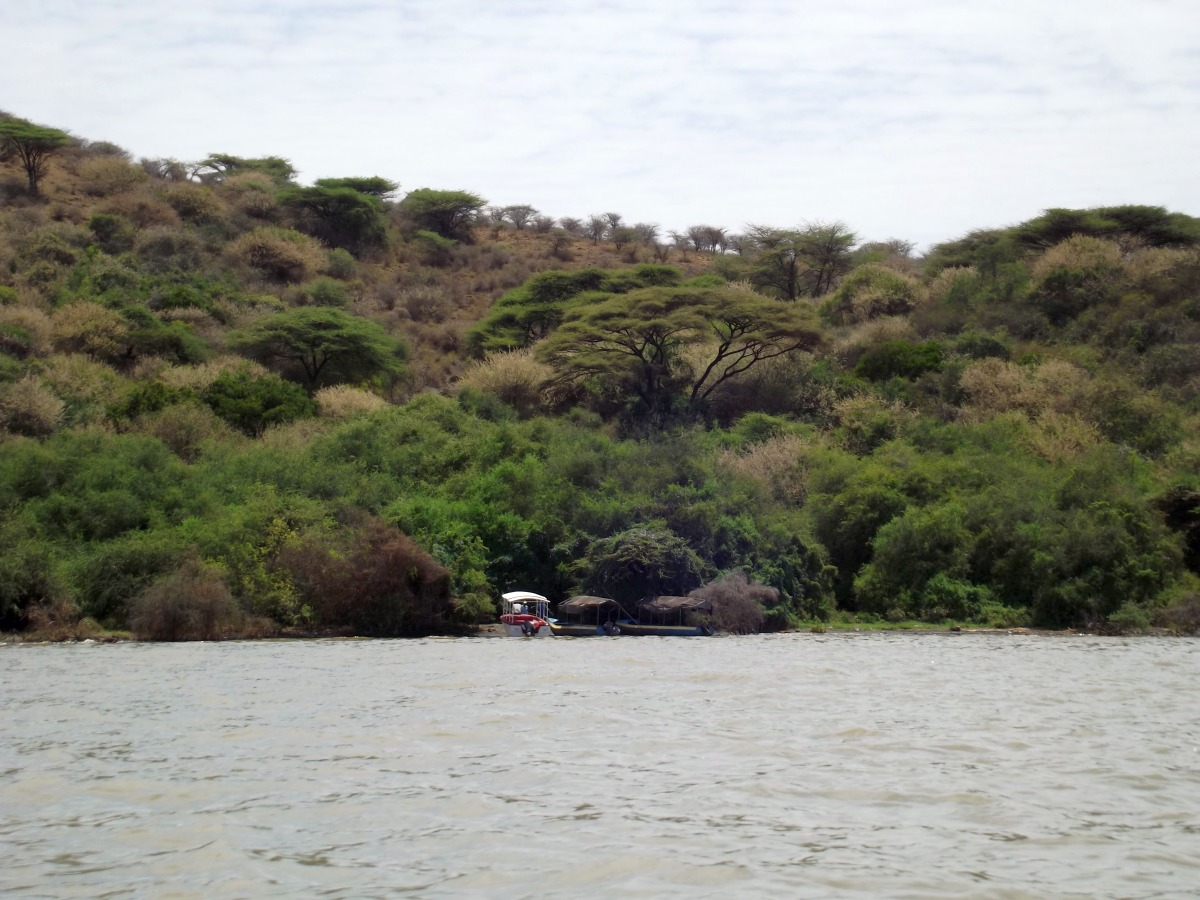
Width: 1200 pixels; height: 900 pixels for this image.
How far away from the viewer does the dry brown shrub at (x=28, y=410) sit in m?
41.2

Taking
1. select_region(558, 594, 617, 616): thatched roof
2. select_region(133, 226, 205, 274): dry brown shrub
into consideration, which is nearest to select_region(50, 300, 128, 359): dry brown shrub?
select_region(133, 226, 205, 274): dry brown shrub

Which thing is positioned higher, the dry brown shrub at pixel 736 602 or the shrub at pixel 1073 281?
the shrub at pixel 1073 281

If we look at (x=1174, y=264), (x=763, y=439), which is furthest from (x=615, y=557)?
(x=1174, y=264)

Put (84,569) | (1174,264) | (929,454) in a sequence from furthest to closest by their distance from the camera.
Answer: (1174,264)
(929,454)
(84,569)

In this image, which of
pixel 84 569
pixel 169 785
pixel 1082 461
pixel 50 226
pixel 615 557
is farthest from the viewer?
pixel 50 226

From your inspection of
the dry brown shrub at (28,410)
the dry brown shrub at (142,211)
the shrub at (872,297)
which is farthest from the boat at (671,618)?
the dry brown shrub at (142,211)

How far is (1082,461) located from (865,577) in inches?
305

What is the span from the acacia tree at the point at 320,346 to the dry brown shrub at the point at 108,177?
2887 centimetres

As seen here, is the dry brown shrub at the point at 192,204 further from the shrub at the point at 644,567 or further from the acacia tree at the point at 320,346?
the shrub at the point at 644,567

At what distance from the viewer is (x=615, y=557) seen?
34.8 metres

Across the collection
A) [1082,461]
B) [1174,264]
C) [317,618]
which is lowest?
[317,618]

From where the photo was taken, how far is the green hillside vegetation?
3294cm

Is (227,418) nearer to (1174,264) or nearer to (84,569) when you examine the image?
(84,569)

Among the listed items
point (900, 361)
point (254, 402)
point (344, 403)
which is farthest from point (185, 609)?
point (900, 361)
